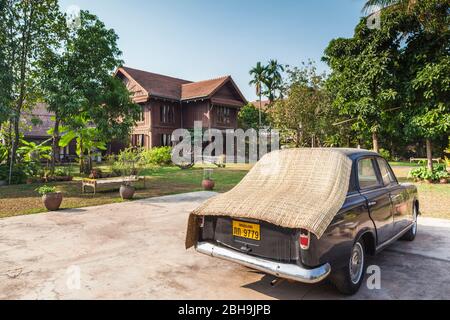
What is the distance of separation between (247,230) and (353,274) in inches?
55.2

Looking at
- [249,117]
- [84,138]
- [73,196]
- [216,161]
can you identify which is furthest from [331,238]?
[249,117]

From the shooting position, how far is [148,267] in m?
4.48

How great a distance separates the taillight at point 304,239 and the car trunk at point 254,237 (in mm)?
54

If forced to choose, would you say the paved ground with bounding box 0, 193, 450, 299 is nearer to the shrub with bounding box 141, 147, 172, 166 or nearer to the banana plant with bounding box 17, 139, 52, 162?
the banana plant with bounding box 17, 139, 52, 162

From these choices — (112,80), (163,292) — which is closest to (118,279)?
(163,292)

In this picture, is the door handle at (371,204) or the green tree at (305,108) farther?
the green tree at (305,108)

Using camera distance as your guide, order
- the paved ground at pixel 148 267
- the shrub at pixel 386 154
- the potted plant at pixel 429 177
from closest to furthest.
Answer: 1. the paved ground at pixel 148 267
2. the potted plant at pixel 429 177
3. the shrub at pixel 386 154

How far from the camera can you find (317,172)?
412cm

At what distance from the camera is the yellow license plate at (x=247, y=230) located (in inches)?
138

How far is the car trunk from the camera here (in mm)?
3264

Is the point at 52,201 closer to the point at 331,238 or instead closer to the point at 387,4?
the point at 331,238

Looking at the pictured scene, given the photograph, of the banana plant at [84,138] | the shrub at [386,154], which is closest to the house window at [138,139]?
the banana plant at [84,138]

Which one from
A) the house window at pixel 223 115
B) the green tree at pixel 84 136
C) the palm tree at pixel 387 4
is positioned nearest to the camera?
the palm tree at pixel 387 4

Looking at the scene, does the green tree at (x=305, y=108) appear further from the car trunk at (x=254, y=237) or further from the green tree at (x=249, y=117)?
the car trunk at (x=254, y=237)
